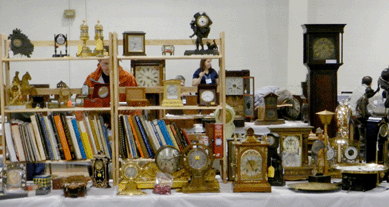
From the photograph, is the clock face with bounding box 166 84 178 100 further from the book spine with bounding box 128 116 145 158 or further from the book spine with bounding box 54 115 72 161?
the book spine with bounding box 54 115 72 161

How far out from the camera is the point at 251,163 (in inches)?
132

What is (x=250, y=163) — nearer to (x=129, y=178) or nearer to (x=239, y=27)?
(x=129, y=178)

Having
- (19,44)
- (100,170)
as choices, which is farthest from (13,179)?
(19,44)

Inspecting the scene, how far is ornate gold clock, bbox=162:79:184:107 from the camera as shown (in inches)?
141

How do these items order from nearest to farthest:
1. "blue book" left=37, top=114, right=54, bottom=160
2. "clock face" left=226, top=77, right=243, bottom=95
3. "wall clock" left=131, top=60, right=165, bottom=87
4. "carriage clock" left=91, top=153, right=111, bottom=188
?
"carriage clock" left=91, top=153, right=111, bottom=188, "blue book" left=37, top=114, right=54, bottom=160, "wall clock" left=131, top=60, right=165, bottom=87, "clock face" left=226, top=77, right=243, bottom=95

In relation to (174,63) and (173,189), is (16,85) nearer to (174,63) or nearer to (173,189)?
(173,189)

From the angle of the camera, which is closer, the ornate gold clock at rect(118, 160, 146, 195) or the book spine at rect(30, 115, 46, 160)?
the ornate gold clock at rect(118, 160, 146, 195)

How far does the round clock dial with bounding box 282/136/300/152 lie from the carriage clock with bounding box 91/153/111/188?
123 cm

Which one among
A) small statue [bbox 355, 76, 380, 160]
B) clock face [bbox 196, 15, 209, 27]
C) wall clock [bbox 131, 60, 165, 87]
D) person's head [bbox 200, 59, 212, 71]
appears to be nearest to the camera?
clock face [bbox 196, 15, 209, 27]

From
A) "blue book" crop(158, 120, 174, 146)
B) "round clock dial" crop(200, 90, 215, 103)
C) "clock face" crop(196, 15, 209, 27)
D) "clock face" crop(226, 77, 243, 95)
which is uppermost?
"clock face" crop(196, 15, 209, 27)

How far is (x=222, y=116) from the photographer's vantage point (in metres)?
3.60

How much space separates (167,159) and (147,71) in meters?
1.49

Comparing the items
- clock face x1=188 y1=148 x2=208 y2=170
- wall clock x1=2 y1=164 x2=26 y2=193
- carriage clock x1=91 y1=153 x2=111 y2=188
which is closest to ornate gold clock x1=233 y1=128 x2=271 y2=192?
clock face x1=188 y1=148 x2=208 y2=170

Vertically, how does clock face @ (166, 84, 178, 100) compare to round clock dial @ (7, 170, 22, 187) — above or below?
above
